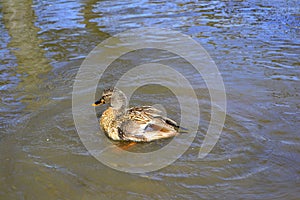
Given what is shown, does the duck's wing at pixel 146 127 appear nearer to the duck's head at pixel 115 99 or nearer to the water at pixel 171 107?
the water at pixel 171 107

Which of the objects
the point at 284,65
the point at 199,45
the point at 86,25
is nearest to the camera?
the point at 284,65

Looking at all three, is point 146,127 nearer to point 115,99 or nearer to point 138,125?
point 138,125

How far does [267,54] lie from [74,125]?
4.29 meters

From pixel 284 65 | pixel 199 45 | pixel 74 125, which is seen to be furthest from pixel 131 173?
pixel 199 45

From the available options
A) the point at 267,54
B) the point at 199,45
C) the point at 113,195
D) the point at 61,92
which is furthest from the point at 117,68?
the point at 113,195

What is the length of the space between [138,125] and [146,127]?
0.11 m

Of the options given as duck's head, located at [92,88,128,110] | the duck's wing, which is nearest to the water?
the duck's wing

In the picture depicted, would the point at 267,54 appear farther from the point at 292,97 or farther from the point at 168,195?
the point at 168,195

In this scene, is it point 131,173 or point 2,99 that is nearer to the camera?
point 131,173

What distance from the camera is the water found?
12.9 ft

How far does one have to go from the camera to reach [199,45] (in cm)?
809

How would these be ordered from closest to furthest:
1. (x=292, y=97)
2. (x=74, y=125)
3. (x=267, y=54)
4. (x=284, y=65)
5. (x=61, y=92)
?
(x=74, y=125)
(x=292, y=97)
(x=61, y=92)
(x=284, y=65)
(x=267, y=54)

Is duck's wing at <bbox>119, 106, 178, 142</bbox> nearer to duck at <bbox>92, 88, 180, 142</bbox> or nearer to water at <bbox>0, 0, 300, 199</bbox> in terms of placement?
duck at <bbox>92, 88, 180, 142</bbox>

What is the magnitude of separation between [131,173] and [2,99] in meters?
3.00
